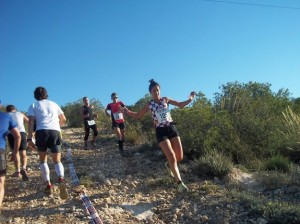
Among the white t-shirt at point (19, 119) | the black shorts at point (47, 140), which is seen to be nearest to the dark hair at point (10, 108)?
the white t-shirt at point (19, 119)

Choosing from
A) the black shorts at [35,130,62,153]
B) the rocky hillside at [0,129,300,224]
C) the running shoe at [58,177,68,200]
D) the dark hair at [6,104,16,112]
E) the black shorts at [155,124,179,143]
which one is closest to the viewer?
the rocky hillside at [0,129,300,224]

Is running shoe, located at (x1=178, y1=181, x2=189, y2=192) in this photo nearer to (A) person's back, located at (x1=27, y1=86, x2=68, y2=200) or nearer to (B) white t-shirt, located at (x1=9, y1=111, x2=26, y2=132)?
(A) person's back, located at (x1=27, y1=86, x2=68, y2=200)

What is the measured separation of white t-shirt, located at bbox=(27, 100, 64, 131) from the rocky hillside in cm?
130

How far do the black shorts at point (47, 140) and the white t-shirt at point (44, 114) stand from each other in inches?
3.5

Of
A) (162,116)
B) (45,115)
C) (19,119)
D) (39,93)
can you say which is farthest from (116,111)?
(45,115)

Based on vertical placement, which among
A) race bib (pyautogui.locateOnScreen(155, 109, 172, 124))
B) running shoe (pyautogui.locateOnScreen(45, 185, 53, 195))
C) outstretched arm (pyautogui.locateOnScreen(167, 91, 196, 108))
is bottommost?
running shoe (pyautogui.locateOnScreen(45, 185, 53, 195))

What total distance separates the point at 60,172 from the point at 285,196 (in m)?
4.12

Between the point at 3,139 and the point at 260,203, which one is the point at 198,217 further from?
the point at 3,139

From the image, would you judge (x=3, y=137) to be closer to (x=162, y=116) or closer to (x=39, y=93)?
(x=39, y=93)

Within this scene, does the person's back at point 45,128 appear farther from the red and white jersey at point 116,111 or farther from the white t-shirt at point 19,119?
the red and white jersey at point 116,111

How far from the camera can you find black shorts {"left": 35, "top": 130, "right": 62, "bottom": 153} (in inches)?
264

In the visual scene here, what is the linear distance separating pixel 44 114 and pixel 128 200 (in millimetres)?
2162

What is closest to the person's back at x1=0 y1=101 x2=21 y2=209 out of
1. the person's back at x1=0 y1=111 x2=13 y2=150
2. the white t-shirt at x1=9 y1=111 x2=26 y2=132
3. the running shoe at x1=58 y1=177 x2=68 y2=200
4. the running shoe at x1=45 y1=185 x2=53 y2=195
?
the person's back at x1=0 y1=111 x2=13 y2=150

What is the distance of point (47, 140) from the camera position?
674 cm
